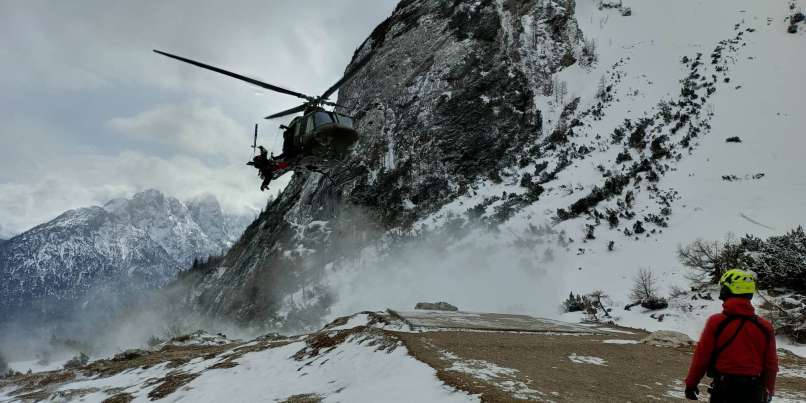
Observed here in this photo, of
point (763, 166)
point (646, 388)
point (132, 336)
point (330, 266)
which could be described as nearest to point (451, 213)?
point (330, 266)

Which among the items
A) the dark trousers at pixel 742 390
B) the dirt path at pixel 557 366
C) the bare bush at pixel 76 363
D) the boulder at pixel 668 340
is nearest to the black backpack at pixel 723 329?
the dark trousers at pixel 742 390

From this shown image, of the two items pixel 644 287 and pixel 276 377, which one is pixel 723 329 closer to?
pixel 276 377

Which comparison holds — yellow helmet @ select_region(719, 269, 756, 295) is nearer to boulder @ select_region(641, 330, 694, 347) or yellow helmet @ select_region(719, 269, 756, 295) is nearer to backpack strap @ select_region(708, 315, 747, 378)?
backpack strap @ select_region(708, 315, 747, 378)

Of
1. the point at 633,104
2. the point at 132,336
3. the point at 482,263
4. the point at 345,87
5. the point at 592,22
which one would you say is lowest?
the point at 132,336

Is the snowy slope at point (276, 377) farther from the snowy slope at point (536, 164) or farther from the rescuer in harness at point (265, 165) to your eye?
the snowy slope at point (536, 164)

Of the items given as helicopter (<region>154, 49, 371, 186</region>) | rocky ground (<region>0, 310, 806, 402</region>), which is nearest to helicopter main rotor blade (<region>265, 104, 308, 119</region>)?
helicopter (<region>154, 49, 371, 186</region>)

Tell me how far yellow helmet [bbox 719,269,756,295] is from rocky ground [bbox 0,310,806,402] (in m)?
3.02

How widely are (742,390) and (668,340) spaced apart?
966 cm

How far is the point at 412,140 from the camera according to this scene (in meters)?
39.1

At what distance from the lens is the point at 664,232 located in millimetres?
25109

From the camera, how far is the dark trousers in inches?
186

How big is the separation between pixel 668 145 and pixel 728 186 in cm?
566

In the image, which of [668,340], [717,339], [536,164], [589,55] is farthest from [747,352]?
[589,55]

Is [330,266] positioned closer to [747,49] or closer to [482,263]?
[482,263]
